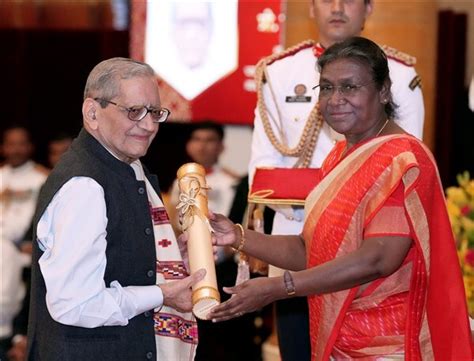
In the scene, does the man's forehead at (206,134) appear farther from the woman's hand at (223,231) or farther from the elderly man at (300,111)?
the woman's hand at (223,231)

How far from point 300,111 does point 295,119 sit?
4 centimetres

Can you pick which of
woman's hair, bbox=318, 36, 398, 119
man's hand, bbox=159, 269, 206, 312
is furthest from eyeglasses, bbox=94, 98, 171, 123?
woman's hair, bbox=318, 36, 398, 119

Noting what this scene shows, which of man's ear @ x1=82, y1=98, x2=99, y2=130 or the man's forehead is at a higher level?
man's ear @ x1=82, y1=98, x2=99, y2=130

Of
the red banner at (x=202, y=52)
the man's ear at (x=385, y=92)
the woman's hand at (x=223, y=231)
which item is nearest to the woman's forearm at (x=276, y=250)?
the woman's hand at (x=223, y=231)

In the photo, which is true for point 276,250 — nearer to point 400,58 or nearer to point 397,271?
point 397,271

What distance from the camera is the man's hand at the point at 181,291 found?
3.27 meters

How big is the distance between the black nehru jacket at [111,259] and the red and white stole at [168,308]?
0.06 metres

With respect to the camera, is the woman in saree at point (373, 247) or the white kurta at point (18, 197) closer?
the woman in saree at point (373, 247)

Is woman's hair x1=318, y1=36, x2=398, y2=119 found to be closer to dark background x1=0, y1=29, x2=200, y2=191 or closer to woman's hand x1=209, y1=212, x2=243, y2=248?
woman's hand x1=209, y1=212, x2=243, y2=248

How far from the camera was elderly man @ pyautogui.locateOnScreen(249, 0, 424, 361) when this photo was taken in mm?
4355

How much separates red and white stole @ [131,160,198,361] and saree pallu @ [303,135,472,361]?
1.37 feet

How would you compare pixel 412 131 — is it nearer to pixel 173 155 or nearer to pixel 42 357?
pixel 42 357

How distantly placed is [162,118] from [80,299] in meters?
0.59

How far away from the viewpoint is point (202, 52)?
811cm
